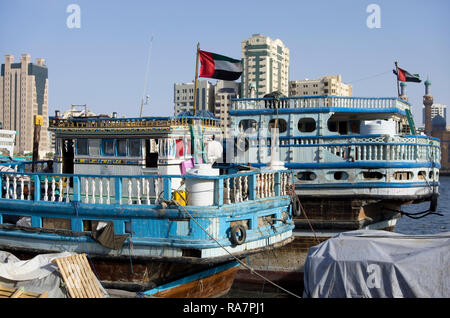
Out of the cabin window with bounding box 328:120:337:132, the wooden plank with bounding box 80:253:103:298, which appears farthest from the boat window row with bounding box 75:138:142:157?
the cabin window with bounding box 328:120:337:132

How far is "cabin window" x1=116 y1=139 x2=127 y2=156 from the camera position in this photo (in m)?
12.9

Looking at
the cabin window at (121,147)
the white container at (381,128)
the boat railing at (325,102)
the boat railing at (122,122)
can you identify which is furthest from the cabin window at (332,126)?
the cabin window at (121,147)

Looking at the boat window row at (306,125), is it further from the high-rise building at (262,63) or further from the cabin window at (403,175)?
the high-rise building at (262,63)

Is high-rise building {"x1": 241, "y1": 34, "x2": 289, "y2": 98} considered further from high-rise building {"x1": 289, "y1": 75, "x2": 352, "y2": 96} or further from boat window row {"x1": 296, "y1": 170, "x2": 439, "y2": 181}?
boat window row {"x1": 296, "y1": 170, "x2": 439, "y2": 181}

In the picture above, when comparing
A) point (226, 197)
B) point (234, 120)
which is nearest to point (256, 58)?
point (234, 120)

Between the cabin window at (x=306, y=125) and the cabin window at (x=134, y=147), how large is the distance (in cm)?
678

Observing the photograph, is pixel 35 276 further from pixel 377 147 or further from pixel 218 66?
pixel 377 147

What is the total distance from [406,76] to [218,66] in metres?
8.66

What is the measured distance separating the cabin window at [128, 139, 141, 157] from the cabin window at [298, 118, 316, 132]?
678cm

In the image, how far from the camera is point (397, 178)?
49.9 ft

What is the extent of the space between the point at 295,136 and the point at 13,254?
9149 mm

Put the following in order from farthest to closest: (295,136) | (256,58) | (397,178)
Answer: (256,58)
(295,136)
(397,178)

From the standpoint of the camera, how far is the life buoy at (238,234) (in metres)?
9.97
